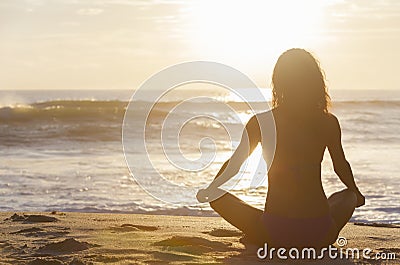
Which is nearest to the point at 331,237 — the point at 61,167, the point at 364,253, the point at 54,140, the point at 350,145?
the point at 364,253

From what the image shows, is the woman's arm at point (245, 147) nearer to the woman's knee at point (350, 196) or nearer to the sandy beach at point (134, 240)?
the sandy beach at point (134, 240)

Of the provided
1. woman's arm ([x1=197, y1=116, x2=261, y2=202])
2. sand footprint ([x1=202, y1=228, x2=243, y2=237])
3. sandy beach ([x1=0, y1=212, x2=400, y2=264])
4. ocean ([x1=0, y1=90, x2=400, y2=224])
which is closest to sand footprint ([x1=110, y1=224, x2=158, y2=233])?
sandy beach ([x1=0, y1=212, x2=400, y2=264])

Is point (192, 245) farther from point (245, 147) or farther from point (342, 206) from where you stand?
point (342, 206)

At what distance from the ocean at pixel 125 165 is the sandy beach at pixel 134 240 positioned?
87.5 inches

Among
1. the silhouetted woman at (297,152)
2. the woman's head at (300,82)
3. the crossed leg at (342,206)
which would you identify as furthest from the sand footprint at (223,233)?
the woman's head at (300,82)

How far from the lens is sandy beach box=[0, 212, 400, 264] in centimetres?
425

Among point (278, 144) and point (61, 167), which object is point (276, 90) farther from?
point (61, 167)

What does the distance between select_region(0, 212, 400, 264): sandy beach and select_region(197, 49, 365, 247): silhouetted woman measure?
0.78 ft

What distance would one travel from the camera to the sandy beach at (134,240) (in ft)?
13.9

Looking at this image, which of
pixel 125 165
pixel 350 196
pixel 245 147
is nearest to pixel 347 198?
pixel 350 196

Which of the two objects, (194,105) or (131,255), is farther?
(194,105)

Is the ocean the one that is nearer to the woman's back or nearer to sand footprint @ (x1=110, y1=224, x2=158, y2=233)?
sand footprint @ (x1=110, y1=224, x2=158, y2=233)

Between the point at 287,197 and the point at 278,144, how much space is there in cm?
34

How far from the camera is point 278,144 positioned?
14.1 ft
